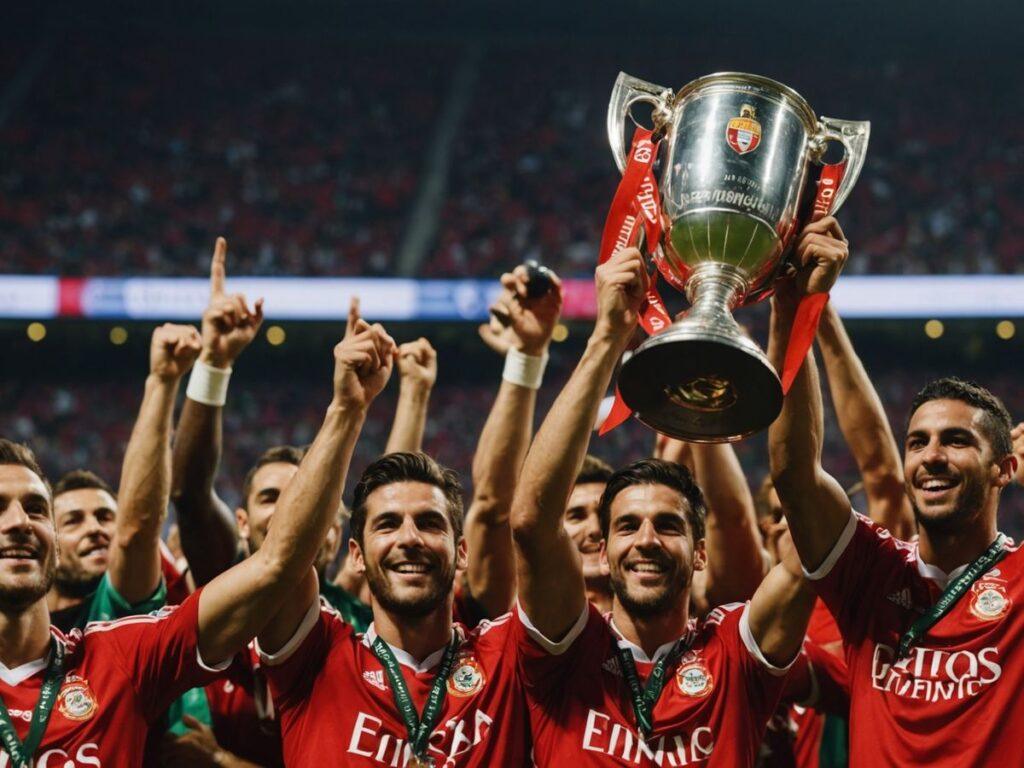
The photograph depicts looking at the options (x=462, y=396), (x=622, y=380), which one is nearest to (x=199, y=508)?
(x=622, y=380)

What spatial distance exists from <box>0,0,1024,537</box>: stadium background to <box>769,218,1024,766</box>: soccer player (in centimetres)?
1148

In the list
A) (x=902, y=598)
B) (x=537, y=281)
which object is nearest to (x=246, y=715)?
(x=537, y=281)

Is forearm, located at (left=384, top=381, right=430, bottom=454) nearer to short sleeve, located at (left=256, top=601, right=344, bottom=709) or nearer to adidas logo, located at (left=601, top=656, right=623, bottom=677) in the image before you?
short sleeve, located at (left=256, top=601, right=344, bottom=709)

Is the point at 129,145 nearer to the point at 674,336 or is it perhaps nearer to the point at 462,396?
the point at 462,396

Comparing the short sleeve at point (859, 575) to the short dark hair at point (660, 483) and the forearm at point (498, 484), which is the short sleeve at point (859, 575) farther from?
the forearm at point (498, 484)

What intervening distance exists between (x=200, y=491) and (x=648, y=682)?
58.2 inches

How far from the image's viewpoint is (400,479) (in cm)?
316

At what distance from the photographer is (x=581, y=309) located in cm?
1403

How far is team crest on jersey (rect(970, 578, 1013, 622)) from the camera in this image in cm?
285

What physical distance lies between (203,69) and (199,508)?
58.8 feet

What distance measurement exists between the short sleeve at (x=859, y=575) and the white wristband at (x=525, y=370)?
927mm

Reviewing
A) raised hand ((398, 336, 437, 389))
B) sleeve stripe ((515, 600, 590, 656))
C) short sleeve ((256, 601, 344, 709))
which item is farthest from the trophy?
raised hand ((398, 336, 437, 389))

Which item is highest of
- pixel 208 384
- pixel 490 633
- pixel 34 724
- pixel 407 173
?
pixel 407 173

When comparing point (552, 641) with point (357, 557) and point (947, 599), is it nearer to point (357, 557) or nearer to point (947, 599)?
point (357, 557)
